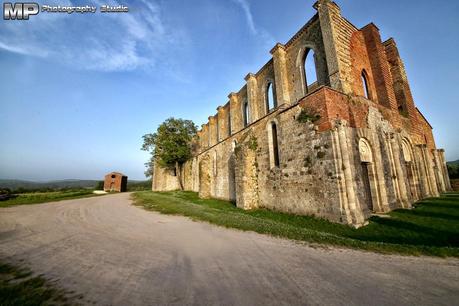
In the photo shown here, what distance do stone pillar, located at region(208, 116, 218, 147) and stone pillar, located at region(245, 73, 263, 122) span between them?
368 inches

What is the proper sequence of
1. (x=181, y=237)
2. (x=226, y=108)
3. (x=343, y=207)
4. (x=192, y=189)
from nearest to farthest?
(x=181, y=237) < (x=343, y=207) < (x=226, y=108) < (x=192, y=189)

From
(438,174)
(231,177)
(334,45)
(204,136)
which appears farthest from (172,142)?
(438,174)

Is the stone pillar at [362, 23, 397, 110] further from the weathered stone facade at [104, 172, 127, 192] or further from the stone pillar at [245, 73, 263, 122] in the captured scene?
the weathered stone facade at [104, 172, 127, 192]

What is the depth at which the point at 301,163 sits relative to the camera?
327 inches

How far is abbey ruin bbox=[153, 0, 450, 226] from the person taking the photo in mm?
7262

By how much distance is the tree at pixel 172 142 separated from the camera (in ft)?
90.8

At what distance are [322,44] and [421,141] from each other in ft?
41.8

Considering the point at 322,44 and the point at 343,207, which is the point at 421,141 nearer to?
the point at 322,44

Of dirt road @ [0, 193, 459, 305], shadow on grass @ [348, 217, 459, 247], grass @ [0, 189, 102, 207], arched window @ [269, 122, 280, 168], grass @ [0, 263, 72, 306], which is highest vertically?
arched window @ [269, 122, 280, 168]

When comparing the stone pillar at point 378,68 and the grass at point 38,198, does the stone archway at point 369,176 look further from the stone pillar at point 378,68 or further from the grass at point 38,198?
the grass at point 38,198

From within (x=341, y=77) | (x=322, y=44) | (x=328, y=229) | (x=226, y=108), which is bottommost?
(x=328, y=229)

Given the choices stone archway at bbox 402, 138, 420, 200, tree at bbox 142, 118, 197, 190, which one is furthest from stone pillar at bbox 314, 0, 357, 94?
tree at bbox 142, 118, 197, 190

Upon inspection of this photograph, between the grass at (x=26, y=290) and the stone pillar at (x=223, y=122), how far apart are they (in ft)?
59.6

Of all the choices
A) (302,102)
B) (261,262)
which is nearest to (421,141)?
(302,102)
